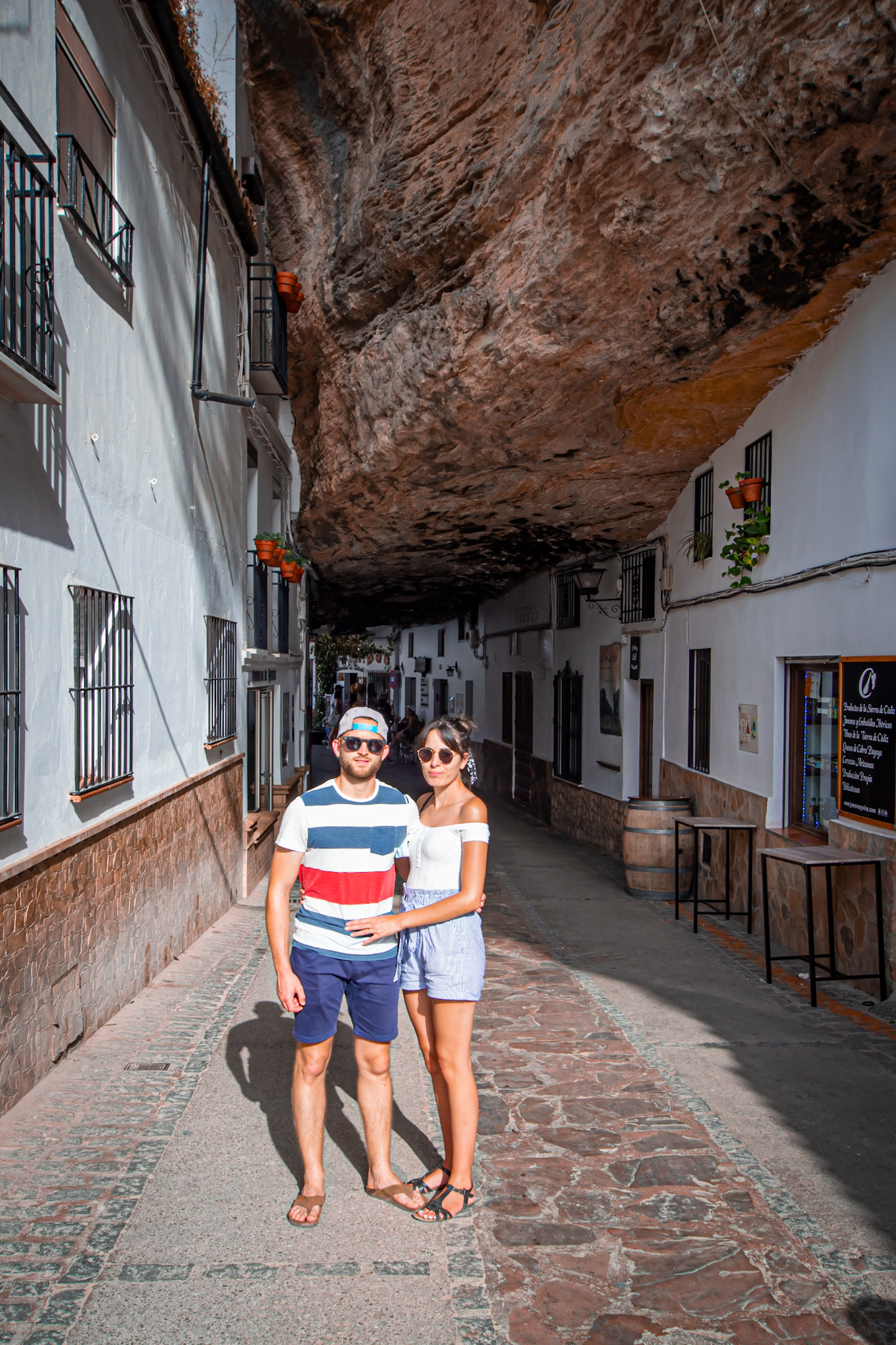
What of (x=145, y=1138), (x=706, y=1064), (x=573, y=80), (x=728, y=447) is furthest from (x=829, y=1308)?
(x=728, y=447)

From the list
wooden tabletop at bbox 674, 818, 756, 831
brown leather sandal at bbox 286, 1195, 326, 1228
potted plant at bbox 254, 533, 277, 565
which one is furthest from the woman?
potted plant at bbox 254, 533, 277, 565

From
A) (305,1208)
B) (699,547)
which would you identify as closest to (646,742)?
(699,547)

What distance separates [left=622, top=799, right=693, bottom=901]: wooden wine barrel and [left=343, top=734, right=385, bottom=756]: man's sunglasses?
257 inches

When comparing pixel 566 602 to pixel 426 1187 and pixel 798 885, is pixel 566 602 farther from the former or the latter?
pixel 426 1187

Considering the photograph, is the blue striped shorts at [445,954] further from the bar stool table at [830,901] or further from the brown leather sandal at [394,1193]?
the bar stool table at [830,901]

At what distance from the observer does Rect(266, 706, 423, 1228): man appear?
328cm

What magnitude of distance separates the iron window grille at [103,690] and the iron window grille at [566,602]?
32.2ft

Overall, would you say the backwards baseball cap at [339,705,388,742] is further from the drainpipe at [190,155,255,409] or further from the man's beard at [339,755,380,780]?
the drainpipe at [190,155,255,409]

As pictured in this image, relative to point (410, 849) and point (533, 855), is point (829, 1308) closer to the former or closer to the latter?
point (410, 849)

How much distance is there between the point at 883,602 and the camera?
237 inches

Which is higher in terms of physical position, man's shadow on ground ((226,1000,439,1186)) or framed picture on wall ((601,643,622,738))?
framed picture on wall ((601,643,622,738))

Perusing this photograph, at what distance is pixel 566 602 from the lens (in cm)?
1564

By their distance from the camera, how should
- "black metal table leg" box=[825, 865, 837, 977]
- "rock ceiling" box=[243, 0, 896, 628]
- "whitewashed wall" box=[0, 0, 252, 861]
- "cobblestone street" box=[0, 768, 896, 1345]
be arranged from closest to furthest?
"cobblestone street" box=[0, 768, 896, 1345] → "whitewashed wall" box=[0, 0, 252, 861] → "rock ceiling" box=[243, 0, 896, 628] → "black metal table leg" box=[825, 865, 837, 977]

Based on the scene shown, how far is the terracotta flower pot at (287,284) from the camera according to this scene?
430 inches
